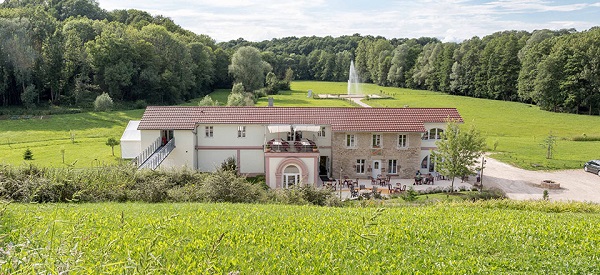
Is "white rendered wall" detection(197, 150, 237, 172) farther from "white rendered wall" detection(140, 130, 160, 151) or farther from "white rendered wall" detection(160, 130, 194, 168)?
"white rendered wall" detection(140, 130, 160, 151)

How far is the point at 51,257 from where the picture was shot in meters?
4.45

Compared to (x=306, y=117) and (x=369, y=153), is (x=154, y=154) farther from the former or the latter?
(x=369, y=153)

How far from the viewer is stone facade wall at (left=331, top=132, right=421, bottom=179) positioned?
3158cm

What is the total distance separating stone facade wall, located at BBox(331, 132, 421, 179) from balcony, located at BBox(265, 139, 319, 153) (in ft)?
6.92

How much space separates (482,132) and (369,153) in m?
24.5

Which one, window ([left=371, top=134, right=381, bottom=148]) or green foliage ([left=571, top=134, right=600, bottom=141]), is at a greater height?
window ([left=371, top=134, right=381, bottom=148])

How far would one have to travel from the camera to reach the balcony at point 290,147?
95.7 ft

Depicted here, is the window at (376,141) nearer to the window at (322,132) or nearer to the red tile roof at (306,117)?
the red tile roof at (306,117)

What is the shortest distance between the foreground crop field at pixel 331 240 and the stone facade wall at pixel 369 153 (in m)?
17.5

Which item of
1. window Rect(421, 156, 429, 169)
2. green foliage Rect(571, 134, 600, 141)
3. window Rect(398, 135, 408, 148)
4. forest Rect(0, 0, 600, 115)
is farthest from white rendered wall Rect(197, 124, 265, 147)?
forest Rect(0, 0, 600, 115)

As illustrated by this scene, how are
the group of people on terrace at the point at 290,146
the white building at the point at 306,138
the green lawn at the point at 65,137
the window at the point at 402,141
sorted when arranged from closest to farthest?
the group of people on terrace at the point at 290,146 < the white building at the point at 306,138 < the window at the point at 402,141 < the green lawn at the point at 65,137

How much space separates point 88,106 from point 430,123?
44628 millimetres

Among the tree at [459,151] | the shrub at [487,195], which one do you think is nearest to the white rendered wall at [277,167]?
the tree at [459,151]

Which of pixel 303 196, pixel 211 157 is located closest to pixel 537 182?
pixel 303 196
